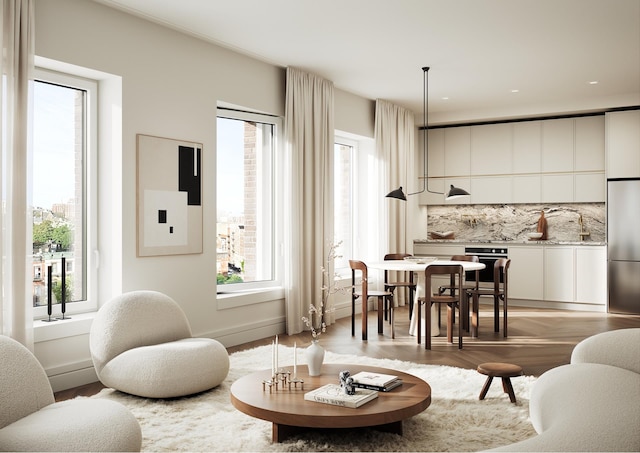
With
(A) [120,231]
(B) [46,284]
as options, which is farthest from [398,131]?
(B) [46,284]

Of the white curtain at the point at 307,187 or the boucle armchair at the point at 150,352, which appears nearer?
the boucle armchair at the point at 150,352

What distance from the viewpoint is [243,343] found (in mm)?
6082

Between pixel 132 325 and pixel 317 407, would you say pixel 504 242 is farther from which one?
pixel 317 407

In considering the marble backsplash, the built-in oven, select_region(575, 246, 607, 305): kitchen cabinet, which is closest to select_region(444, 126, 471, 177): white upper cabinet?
the marble backsplash

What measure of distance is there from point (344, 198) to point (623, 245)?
387 cm

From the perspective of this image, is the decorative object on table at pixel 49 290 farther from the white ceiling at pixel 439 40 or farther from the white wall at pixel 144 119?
the white ceiling at pixel 439 40

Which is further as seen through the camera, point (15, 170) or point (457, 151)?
point (457, 151)

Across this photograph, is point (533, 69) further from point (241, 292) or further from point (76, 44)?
point (76, 44)

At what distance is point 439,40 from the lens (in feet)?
18.7

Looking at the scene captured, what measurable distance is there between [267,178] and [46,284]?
9.35 ft

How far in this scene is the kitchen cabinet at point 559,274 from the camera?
8.57 meters

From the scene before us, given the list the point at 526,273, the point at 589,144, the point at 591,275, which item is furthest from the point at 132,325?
the point at 589,144

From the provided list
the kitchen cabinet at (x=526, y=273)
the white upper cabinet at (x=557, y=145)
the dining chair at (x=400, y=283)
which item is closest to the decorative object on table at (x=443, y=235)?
the kitchen cabinet at (x=526, y=273)

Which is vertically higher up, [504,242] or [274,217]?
[274,217]
